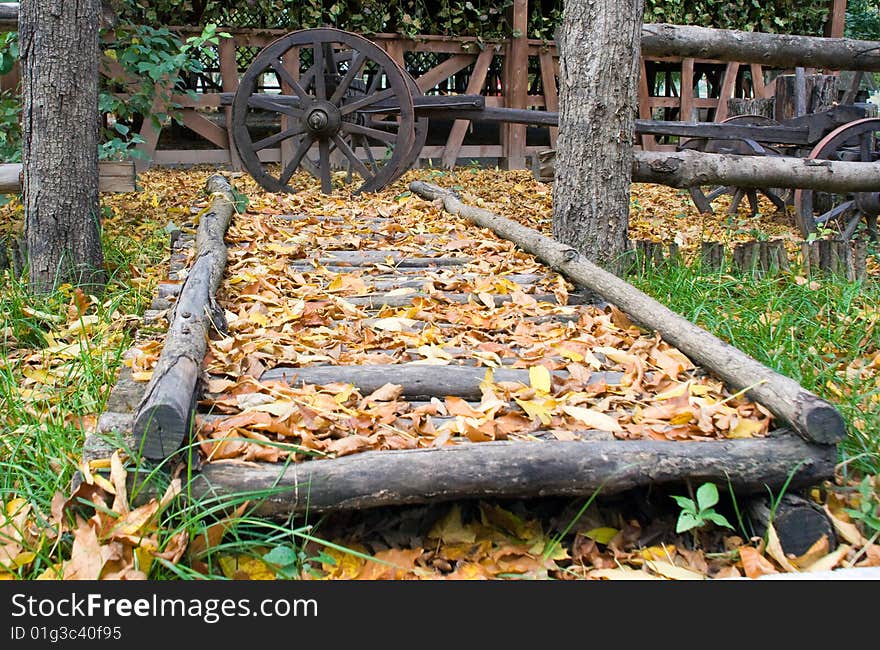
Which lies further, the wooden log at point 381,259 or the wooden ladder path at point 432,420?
the wooden log at point 381,259

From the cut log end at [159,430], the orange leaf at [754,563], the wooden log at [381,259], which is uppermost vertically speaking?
the cut log end at [159,430]

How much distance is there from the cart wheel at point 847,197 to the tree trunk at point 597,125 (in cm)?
242

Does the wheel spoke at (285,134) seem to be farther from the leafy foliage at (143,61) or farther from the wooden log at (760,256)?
the wooden log at (760,256)

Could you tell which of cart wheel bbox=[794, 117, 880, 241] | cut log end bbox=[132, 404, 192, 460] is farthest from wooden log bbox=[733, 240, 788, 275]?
cut log end bbox=[132, 404, 192, 460]

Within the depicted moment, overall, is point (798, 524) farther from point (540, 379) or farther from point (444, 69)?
point (444, 69)

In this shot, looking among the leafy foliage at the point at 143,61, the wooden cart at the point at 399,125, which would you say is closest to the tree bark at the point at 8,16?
the leafy foliage at the point at 143,61

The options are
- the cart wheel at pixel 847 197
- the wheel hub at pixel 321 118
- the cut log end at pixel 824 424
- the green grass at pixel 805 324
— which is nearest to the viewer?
the cut log end at pixel 824 424

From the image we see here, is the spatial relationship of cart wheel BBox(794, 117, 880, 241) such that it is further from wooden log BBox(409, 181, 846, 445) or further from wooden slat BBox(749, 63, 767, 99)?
wooden slat BBox(749, 63, 767, 99)

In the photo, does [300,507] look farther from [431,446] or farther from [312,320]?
[312,320]

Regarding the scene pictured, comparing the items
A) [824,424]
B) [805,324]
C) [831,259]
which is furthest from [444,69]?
[824,424]

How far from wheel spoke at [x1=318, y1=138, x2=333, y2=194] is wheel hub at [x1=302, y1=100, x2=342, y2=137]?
0.44 ft

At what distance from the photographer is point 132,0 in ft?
27.5

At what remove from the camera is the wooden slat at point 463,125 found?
1002cm

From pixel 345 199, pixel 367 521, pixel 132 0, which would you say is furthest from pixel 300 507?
pixel 132 0
